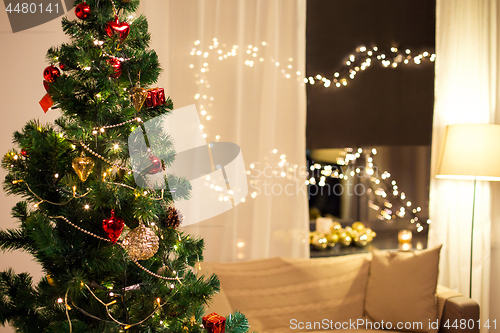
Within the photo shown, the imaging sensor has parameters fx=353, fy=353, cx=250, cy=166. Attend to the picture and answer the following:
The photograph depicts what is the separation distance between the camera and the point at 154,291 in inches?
38.1

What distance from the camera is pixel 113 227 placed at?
879 mm

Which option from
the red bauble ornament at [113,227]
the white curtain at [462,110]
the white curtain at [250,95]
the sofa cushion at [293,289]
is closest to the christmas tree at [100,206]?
the red bauble ornament at [113,227]

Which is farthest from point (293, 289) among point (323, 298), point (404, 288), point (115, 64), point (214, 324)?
point (115, 64)

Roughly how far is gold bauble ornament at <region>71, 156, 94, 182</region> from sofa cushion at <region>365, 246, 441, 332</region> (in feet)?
5.98

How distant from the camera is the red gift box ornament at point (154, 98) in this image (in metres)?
0.99

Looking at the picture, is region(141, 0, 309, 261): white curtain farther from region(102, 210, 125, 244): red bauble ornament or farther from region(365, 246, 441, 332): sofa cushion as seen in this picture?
region(102, 210, 125, 244): red bauble ornament

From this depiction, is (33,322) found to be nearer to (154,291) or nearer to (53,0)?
(154,291)

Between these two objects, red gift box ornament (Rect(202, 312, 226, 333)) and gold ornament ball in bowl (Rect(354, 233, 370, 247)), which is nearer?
red gift box ornament (Rect(202, 312, 226, 333))

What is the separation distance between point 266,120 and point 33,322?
5.58 ft

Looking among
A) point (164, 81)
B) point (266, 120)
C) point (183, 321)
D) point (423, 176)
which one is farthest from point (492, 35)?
point (183, 321)

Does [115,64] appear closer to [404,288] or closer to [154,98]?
[154,98]

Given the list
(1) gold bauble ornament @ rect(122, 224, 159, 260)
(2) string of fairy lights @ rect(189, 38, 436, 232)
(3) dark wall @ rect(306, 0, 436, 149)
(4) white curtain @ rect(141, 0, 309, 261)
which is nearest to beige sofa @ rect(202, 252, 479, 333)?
(4) white curtain @ rect(141, 0, 309, 261)

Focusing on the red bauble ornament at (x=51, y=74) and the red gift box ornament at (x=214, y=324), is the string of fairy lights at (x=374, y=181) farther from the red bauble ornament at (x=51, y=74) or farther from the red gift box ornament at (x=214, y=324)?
the red bauble ornament at (x=51, y=74)

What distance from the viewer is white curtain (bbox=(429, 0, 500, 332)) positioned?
263 centimetres
